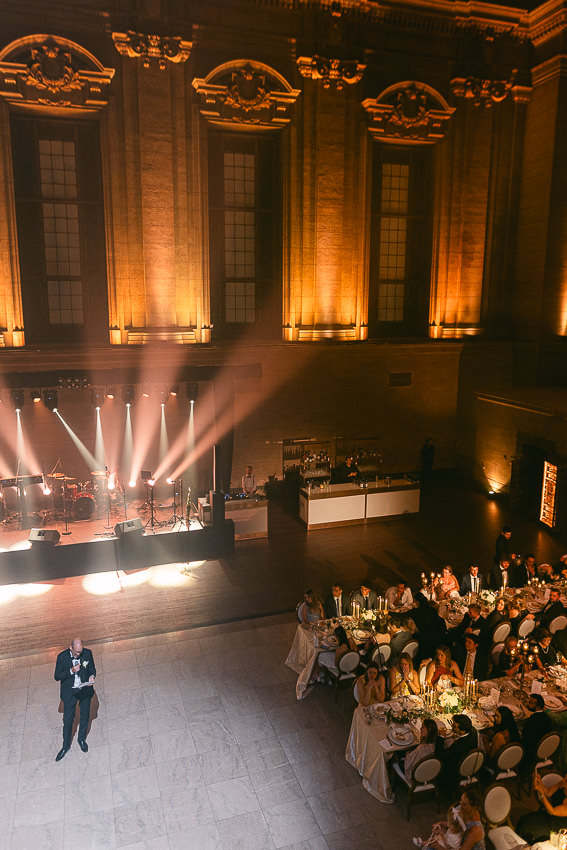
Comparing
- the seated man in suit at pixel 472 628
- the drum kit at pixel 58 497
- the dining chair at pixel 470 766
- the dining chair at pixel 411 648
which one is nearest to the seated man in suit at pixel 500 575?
the seated man in suit at pixel 472 628

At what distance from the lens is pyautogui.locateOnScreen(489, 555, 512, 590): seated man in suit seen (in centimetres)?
1267

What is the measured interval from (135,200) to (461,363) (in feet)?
40.3

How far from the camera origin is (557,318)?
2161 centimetres

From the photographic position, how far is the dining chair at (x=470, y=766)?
7.78m

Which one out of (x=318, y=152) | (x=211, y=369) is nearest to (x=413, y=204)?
(x=318, y=152)

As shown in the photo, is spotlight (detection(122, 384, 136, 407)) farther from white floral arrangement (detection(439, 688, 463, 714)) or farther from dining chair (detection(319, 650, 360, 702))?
white floral arrangement (detection(439, 688, 463, 714))

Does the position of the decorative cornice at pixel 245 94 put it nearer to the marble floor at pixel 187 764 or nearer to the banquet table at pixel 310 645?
the banquet table at pixel 310 645

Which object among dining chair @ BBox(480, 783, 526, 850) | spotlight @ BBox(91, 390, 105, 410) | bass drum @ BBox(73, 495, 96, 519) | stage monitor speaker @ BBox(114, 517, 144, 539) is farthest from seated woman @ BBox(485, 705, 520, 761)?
spotlight @ BBox(91, 390, 105, 410)

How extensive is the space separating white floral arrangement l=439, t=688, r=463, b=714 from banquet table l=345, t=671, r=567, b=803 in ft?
0.33

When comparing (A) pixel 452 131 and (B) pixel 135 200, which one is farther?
(A) pixel 452 131

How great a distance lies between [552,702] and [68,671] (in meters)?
6.96

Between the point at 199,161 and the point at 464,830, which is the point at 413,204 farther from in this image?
the point at 464,830

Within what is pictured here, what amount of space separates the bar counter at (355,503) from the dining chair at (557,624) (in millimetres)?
7572

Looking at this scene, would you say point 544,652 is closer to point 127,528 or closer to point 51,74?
point 127,528
